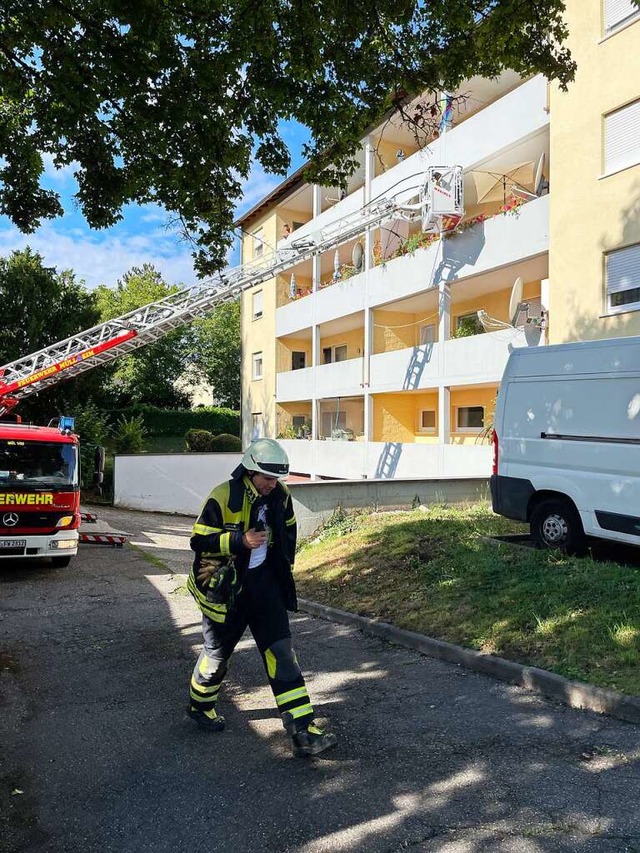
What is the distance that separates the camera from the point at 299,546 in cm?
1058

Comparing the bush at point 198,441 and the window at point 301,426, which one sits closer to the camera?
the window at point 301,426

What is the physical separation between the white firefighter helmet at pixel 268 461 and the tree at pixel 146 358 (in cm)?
2894

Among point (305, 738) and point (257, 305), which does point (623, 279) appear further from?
point (257, 305)

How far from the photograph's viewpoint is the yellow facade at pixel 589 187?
12.3 metres

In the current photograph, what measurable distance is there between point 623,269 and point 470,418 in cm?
651

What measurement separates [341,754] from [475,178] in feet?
52.1

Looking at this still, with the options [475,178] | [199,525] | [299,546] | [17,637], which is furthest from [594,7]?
[17,637]

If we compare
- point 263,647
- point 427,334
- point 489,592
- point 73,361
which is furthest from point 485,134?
point 263,647

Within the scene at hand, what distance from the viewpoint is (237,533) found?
3.89 m

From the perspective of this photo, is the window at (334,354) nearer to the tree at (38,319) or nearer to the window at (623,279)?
the tree at (38,319)

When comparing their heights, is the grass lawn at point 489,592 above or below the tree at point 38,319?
below

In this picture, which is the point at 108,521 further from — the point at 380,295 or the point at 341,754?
the point at 341,754

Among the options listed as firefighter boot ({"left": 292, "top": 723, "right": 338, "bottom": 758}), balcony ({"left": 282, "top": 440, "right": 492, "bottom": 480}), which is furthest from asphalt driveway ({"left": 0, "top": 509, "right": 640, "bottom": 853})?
balcony ({"left": 282, "top": 440, "right": 492, "bottom": 480})

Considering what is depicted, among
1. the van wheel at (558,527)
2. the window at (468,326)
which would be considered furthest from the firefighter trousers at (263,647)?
the window at (468,326)
